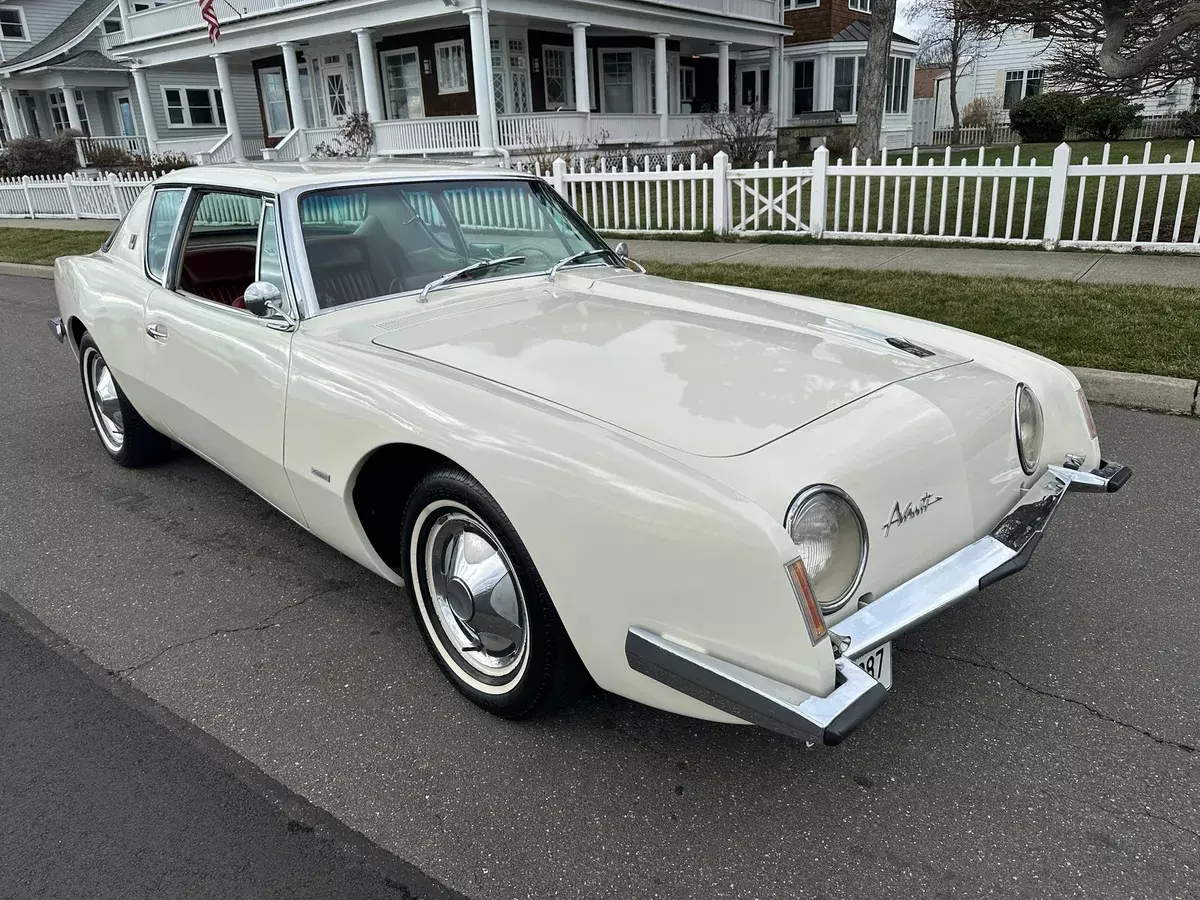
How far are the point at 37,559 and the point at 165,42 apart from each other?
26529 mm

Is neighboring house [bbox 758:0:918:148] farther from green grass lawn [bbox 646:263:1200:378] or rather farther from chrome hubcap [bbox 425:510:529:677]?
chrome hubcap [bbox 425:510:529:677]

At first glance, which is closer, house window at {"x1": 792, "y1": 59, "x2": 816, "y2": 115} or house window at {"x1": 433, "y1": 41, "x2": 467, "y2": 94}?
house window at {"x1": 433, "y1": 41, "x2": 467, "y2": 94}

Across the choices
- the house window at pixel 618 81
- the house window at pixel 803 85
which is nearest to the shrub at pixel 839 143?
the house window at pixel 803 85

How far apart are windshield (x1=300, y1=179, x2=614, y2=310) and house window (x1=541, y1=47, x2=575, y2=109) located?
2159cm

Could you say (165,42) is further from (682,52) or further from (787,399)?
(787,399)

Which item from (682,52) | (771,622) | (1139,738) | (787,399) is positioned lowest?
(1139,738)

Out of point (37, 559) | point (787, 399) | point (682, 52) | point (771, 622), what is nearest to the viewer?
point (771, 622)

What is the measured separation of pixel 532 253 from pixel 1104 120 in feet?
97.0

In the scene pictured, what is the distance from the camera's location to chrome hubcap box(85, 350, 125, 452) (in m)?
4.71

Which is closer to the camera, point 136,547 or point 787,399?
point 787,399

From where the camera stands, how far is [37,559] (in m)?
3.84

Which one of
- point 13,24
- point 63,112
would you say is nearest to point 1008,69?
point 63,112

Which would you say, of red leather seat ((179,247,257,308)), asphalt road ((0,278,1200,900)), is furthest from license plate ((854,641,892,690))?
red leather seat ((179,247,257,308))

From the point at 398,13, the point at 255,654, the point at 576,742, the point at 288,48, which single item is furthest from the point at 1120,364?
the point at 288,48
